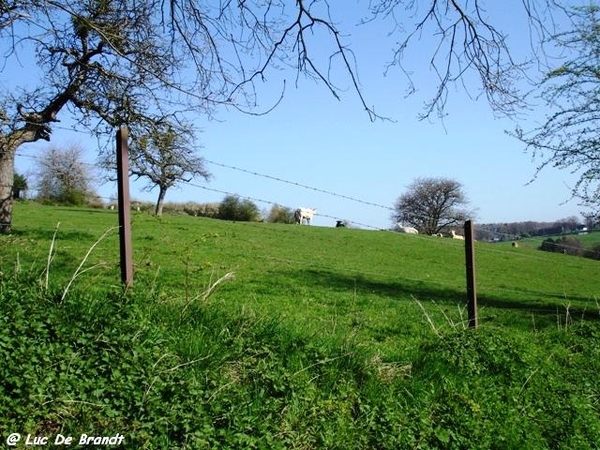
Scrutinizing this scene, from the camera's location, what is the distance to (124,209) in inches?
202

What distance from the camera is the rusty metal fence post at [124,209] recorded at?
512 cm

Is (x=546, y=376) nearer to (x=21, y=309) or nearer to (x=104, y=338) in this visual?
(x=104, y=338)

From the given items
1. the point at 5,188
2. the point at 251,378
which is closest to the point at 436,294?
the point at 251,378

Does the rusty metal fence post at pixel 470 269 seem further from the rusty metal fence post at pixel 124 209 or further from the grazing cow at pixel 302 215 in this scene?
the grazing cow at pixel 302 215

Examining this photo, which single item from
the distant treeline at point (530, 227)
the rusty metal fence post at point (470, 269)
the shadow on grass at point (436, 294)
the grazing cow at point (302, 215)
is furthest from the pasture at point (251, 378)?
the grazing cow at point (302, 215)

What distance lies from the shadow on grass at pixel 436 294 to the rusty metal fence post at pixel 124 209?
1022 centimetres

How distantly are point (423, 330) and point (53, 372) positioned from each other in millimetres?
6543

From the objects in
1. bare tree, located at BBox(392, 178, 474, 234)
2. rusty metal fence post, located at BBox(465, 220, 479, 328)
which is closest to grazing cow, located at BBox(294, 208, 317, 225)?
bare tree, located at BBox(392, 178, 474, 234)

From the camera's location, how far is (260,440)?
11.7ft

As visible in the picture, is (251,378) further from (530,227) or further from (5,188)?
(530,227)

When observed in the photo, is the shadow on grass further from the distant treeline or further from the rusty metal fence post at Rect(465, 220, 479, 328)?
the rusty metal fence post at Rect(465, 220, 479, 328)

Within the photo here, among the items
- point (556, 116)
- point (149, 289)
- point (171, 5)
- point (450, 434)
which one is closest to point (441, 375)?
point (450, 434)

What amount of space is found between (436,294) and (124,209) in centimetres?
1450

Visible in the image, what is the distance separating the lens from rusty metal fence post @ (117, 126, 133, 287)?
16.8ft
